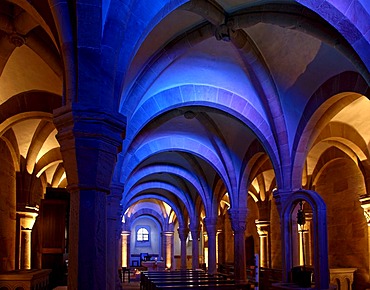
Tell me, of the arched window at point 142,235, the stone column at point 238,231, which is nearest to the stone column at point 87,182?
the stone column at point 238,231

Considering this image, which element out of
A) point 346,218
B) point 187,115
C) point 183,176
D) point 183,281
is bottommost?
point 183,281

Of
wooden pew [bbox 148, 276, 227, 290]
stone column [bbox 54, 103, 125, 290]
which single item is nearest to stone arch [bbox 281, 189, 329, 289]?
wooden pew [bbox 148, 276, 227, 290]

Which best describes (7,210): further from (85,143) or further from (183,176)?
(183,176)

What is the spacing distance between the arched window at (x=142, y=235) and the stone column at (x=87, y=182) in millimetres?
39632

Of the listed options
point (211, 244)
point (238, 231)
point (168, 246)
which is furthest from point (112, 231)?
point (168, 246)

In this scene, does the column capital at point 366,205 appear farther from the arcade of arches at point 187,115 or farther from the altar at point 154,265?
the altar at point 154,265

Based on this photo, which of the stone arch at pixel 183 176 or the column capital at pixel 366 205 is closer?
the column capital at pixel 366 205

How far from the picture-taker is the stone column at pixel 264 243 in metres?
19.3

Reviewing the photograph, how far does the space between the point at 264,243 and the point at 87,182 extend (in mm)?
16633

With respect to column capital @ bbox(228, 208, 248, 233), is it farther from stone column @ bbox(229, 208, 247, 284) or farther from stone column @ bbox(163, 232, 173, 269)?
stone column @ bbox(163, 232, 173, 269)

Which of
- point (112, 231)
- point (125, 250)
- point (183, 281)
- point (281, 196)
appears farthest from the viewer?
point (125, 250)

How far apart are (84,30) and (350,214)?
41.1 feet

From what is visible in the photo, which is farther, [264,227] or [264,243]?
[264,243]

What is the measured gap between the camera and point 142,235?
43.4 m
